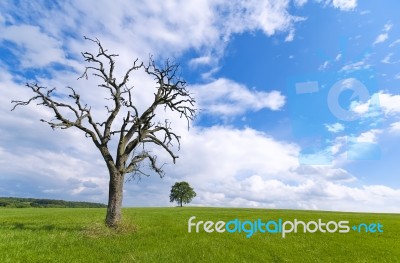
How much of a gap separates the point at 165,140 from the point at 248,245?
1230 centimetres

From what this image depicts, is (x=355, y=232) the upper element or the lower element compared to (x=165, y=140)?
lower

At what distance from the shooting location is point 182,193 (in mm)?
109875

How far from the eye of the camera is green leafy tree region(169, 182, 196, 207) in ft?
360

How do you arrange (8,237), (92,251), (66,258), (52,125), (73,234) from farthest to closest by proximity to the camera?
(52,125)
(73,234)
(8,237)
(92,251)
(66,258)

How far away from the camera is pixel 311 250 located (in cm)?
2069

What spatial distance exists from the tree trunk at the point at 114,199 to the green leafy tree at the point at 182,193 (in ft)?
276

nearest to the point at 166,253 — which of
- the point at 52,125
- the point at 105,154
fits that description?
the point at 105,154

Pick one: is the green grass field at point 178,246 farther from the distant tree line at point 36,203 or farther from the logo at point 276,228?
the distant tree line at point 36,203

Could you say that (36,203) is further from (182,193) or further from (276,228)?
(276,228)

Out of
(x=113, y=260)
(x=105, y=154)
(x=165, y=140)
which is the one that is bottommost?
(x=113, y=260)

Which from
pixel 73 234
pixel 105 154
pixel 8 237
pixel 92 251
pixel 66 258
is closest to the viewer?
pixel 66 258

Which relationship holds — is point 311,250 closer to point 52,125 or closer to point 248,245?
point 248,245

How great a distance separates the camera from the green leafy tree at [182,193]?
360ft

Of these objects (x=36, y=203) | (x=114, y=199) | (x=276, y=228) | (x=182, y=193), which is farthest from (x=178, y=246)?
(x=36, y=203)
